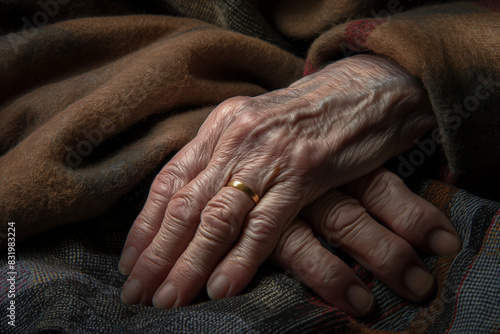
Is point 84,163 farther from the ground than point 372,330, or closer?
farther from the ground

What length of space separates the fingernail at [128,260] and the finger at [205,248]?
0.31ft

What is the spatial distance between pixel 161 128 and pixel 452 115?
1.82 feet

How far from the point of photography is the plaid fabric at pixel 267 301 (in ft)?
1.82

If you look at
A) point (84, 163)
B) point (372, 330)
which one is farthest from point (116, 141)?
point (372, 330)

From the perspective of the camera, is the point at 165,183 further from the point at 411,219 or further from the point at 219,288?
the point at 411,219

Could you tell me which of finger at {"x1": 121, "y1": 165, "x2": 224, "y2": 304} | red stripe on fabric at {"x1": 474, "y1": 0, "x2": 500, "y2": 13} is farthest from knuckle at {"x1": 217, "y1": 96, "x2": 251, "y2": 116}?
red stripe on fabric at {"x1": 474, "y1": 0, "x2": 500, "y2": 13}

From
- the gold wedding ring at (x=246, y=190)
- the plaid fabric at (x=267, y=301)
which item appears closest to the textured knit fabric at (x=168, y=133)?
the plaid fabric at (x=267, y=301)

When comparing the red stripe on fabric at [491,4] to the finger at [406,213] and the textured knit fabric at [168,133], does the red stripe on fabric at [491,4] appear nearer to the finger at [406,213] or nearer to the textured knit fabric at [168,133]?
the textured knit fabric at [168,133]

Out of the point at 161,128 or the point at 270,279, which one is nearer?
the point at 270,279

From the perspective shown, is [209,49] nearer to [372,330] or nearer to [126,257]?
[126,257]

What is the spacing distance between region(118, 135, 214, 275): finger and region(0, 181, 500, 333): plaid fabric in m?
0.05

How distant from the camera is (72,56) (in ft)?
3.11

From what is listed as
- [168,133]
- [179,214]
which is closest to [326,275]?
[179,214]

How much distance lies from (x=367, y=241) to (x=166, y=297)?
0.33 meters
